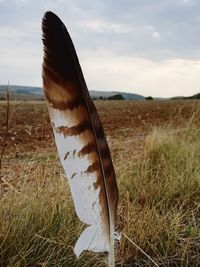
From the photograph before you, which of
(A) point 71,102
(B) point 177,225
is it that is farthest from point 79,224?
(A) point 71,102

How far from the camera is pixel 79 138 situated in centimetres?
160

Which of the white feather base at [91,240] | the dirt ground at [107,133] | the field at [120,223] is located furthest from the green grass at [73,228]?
the dirt ground at [107,133]

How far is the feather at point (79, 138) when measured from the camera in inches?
60.2

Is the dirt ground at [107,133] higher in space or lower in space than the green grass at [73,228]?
lower

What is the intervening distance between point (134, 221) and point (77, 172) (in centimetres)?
85

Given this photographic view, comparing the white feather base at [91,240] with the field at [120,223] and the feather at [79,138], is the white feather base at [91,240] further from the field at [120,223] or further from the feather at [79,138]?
the field at [120,223]

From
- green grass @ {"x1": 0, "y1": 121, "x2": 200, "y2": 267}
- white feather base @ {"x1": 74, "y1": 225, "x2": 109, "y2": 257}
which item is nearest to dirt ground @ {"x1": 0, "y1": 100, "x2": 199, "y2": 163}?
green grass @ {"x1": 0, "y1": 121, "x2": 200, "y2": 267}

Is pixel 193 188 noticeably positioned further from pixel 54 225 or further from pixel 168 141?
pixel 168 141

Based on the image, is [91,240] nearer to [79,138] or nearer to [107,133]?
[79,138]

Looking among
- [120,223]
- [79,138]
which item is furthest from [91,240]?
[120,223]

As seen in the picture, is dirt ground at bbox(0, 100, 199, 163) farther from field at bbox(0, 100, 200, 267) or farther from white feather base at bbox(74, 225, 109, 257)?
white feather base at bbox(74, 225, 109, 257)

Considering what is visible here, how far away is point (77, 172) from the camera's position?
1619 mm

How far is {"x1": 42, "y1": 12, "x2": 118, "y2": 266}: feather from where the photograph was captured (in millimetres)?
1529

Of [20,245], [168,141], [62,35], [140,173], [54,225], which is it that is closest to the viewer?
[62,35]
